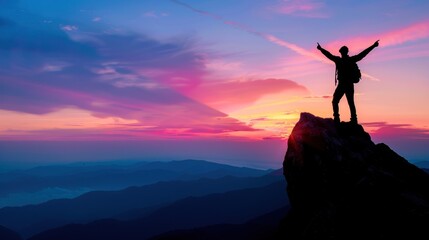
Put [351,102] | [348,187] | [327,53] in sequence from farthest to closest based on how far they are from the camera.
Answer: [351,102]
[327,53]
[348,187]

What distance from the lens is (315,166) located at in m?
15.1

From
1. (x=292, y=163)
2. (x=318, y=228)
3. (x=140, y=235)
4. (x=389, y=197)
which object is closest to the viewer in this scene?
(x=389, y=197)

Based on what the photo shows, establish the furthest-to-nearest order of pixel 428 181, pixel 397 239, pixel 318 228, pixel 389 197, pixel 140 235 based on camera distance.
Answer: pixel 140 235, pixel 428 181, pixel 318 228, pixel 389 197, pixel 397 239

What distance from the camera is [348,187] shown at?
12.9 metres

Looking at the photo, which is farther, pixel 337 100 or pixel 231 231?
pixel 231 231

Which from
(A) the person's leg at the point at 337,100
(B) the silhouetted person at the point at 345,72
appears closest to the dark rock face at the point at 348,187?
(A) the person's leg at the point at 337,100

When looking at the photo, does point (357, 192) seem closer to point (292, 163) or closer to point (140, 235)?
point (292, 163)

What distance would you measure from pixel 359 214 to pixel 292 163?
19.2 ft

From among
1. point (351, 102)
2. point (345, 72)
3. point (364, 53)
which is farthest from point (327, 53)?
point (351, 102)

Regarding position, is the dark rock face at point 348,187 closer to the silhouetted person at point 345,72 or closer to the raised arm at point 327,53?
the silhouetted person at point 345,72

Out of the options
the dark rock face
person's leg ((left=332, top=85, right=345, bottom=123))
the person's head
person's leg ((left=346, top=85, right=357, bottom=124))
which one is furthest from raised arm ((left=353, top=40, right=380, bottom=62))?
the dark rock face

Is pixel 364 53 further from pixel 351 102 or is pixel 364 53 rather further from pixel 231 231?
pixel 231 231

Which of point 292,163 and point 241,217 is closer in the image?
point 292,163

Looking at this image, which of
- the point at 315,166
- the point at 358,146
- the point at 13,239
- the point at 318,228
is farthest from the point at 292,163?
the point at 13,239
